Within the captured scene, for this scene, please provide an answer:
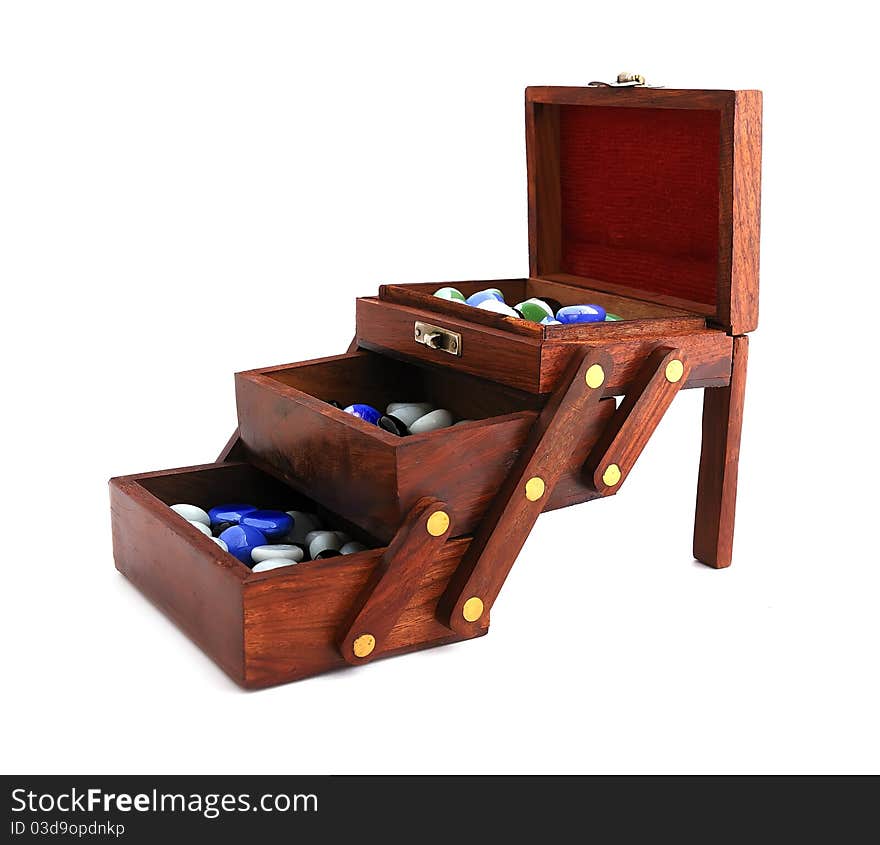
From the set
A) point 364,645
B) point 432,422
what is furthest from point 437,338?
point 364,645

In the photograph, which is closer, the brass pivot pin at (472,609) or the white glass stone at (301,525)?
the brass pivot pin at (472,609)

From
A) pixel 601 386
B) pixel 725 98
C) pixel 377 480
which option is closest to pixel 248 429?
pixel 377 480

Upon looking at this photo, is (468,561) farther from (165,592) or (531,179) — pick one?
(531,179)

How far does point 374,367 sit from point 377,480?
660 millimetres

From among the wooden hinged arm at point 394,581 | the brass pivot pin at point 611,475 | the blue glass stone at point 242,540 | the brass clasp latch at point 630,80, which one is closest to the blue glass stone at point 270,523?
the blue glass stone at point 242,540

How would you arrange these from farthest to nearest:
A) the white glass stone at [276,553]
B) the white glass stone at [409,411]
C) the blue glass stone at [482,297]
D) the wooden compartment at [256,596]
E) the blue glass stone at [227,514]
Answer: the blue glass stone at [482,297]
the white glass stone at [409,411]
the blue glass stone at [227,514]
the white glass stone at [276,553]
the wooden compartment at [256,596]

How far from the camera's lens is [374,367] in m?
3.10

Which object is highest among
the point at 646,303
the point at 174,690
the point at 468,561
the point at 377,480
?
the point at 646,303

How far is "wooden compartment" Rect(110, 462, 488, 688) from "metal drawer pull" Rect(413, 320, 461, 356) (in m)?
0.41

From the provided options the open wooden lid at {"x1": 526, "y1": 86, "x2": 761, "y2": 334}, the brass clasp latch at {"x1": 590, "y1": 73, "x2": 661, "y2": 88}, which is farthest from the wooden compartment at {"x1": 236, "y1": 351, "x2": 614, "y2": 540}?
the brass clasp latch at {"x1": 590, "y1": 73, "x2": 661, "y2": 88}

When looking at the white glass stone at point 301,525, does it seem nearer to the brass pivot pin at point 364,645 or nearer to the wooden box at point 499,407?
the wooden box at point 499,407

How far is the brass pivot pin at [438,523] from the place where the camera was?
2.44 metres

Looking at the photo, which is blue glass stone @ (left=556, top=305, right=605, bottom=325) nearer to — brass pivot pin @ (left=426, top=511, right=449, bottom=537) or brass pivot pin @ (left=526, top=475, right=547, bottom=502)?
brass pivot pin @ (left=526, top=475, right=547, bottom=502)

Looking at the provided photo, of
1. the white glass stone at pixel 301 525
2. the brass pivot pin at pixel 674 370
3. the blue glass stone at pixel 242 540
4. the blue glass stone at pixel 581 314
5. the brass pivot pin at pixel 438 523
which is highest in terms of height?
the blue glass stone at pixel 581 314
